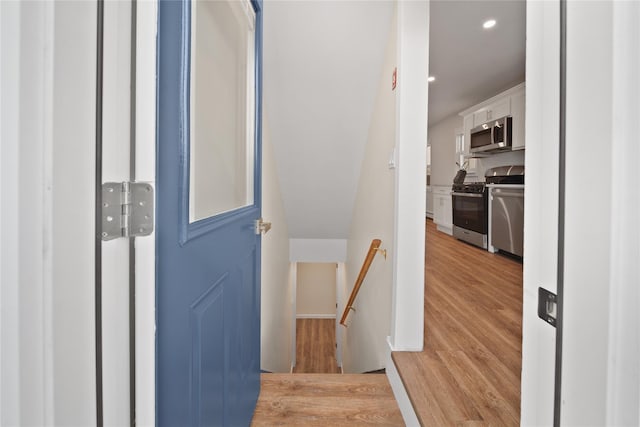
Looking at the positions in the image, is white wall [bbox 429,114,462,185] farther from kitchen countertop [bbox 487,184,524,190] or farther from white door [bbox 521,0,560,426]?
white door [bbox 521,0,560,426]

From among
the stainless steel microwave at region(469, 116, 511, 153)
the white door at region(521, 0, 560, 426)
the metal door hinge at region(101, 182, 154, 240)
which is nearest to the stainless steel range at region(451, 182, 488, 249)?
the stainless steel microwave at region(469, 116, 511, 153)

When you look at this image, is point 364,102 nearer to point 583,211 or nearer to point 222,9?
point 222,9

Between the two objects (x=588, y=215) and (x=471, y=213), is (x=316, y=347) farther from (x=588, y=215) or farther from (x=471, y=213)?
(x=588, y=215)

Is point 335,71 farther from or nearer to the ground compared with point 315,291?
farther from the ground

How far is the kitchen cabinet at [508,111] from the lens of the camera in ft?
13.2

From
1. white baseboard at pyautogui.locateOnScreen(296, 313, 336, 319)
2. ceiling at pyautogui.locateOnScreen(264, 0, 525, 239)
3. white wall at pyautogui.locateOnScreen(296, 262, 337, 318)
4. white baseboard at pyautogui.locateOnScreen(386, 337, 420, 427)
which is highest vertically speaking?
ceiling at pyautogui.locateOnScreen(264, 0, 525, 239)

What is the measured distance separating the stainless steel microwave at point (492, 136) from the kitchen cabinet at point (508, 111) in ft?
0.23

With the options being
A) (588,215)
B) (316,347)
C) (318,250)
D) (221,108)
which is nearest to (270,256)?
(318,250)

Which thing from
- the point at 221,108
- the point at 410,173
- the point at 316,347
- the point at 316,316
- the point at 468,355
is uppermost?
the point at 221,108

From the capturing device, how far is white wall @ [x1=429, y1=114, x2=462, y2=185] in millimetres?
6487

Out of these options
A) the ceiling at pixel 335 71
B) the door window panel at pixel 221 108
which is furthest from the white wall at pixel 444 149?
the door window panel at pixel 221 108

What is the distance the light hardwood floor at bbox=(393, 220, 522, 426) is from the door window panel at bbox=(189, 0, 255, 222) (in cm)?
115

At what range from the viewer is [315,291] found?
293 inches

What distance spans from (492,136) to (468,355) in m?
3.68
